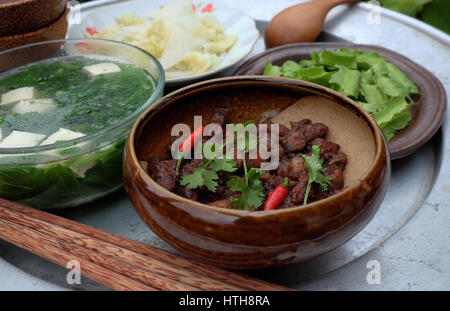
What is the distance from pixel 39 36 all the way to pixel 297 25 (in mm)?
1472

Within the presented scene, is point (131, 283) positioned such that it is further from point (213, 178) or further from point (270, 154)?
point (270, 154)

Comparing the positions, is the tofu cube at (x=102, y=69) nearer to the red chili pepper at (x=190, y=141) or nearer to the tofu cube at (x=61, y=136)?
the tofu cube at (x=61, y=136)

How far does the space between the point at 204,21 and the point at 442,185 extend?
1.75 metres

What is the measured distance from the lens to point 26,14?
2.08 metres

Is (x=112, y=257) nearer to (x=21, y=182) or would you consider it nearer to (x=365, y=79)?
(x=21, y=182)

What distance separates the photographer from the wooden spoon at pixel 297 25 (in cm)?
264

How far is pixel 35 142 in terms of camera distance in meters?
1.59

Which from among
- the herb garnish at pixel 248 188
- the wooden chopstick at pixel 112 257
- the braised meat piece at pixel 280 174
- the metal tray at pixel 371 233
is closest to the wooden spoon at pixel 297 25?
the metal tray at pixel 371 233

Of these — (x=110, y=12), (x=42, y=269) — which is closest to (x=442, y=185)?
(x=42, y=269)

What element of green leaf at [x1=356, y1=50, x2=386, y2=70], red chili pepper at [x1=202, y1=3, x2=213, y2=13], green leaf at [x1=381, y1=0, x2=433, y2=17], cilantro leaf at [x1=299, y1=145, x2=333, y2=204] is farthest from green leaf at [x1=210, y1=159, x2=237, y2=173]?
green leaf at [x1=381, y1=0, x2=433, y2=17]

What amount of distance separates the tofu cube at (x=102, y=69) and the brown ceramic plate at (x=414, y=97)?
63 cm

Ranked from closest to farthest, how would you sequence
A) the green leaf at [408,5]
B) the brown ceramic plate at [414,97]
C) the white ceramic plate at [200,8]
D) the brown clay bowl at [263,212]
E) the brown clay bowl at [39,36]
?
the brown clay bowl at [263,212] → the brown ceramic plate at [414,97] → the brown clay bowl at [39,36] → the white ceramic plate at [200,8] → the green leaf at [408,5]

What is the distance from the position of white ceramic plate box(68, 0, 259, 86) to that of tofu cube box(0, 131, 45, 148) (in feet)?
2.50

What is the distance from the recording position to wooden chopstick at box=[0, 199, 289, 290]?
1235mm
